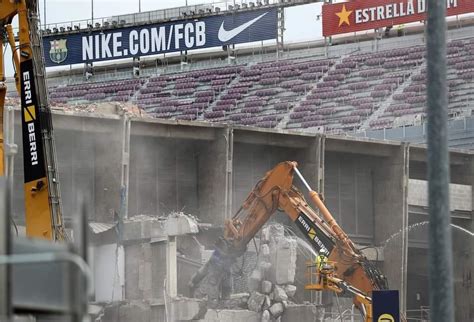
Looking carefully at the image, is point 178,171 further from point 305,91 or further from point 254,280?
point 305,91

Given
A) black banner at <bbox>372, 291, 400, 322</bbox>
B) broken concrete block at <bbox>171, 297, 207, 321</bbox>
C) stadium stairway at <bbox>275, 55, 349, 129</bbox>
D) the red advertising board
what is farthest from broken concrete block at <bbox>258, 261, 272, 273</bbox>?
the red advertising board

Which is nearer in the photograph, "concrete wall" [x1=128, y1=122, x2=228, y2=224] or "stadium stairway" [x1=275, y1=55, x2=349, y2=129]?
"concrete wall" [x1=128, y1=122, x2=228, y2=224]

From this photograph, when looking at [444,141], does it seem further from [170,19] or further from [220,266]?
[170,19]

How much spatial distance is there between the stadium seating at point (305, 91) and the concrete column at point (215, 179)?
25.7 metres

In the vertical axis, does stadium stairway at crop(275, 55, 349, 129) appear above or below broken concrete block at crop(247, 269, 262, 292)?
above

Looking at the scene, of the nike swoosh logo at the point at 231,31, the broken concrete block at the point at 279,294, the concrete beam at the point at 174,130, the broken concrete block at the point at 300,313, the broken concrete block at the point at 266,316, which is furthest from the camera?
the nike swoosh logo at the point at 231,31

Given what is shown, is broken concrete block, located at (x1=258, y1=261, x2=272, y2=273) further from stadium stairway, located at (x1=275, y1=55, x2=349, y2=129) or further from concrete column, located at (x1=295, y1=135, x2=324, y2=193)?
stadium stairway, located at (x1=275, y1=55, x2=349, y2=129)

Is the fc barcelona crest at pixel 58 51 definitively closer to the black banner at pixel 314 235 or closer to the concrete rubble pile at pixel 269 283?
the concrete rubble pile at pixel 269 283

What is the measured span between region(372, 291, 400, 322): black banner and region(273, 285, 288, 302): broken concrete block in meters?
13.5

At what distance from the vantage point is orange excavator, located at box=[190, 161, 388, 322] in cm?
3947

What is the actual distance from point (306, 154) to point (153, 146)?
691cm

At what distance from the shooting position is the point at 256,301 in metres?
45.8

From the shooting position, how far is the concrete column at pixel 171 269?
144 ft

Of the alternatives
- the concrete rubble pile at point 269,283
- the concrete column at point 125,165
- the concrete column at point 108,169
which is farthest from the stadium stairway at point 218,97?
the concrete column at point 125,165
